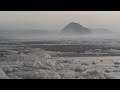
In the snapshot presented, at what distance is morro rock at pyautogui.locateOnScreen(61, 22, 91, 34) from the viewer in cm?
751

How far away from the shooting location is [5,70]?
7.46 m

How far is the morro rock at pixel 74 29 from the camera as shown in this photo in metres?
7.51

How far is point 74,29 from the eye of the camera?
7504mm

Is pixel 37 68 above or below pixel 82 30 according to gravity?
below

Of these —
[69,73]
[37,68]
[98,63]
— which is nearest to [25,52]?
[37,68]
